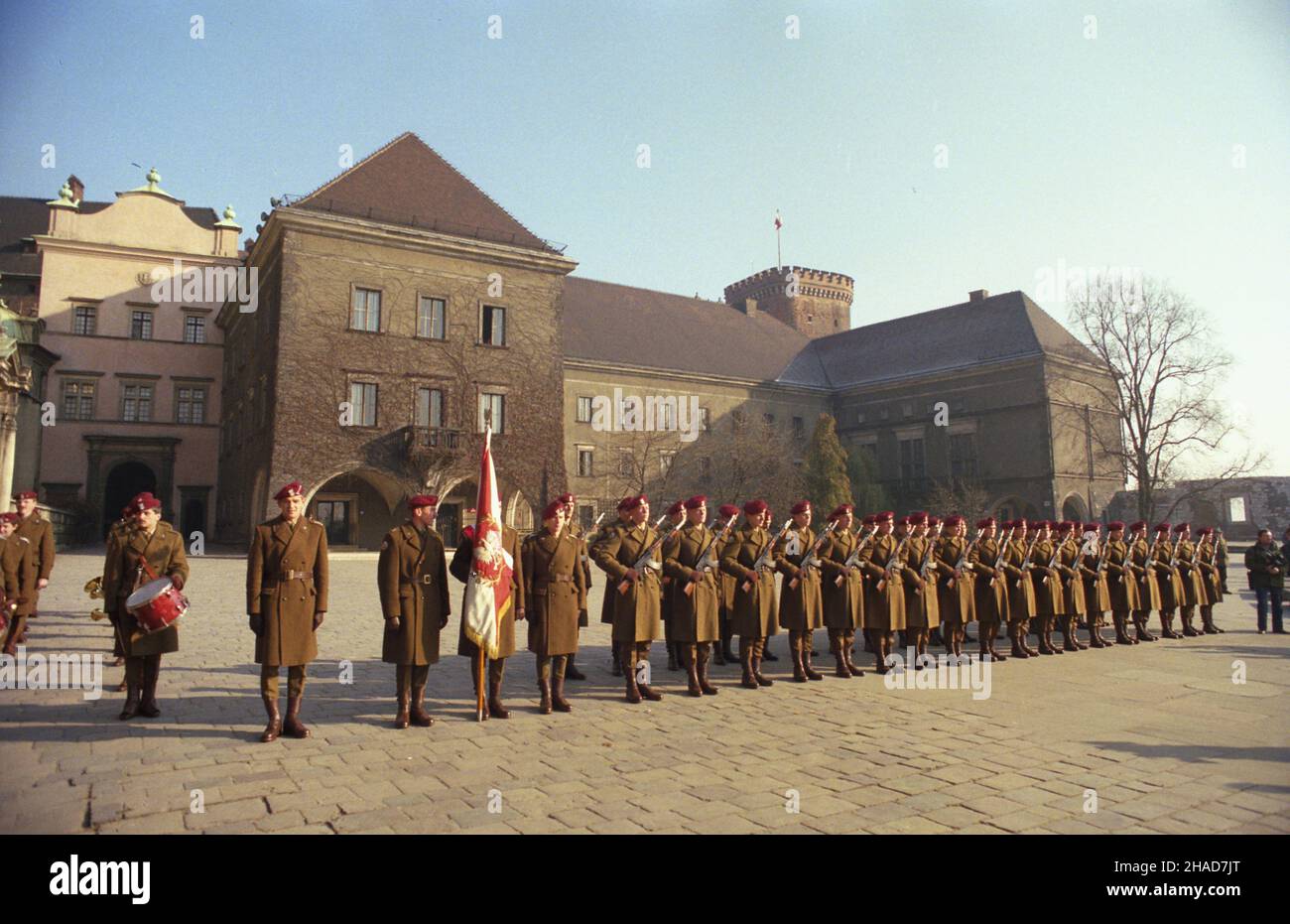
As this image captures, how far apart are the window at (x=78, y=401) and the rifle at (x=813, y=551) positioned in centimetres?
4139

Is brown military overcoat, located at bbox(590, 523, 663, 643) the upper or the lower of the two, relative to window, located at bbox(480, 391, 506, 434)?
lower

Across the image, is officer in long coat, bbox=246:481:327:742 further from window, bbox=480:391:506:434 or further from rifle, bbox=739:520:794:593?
window, bbox=480:391:506:434

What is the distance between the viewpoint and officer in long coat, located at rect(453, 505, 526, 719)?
24.2 feet

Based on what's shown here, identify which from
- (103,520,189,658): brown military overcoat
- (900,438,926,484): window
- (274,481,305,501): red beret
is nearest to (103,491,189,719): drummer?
(103,520,189,658): brown military overcoat

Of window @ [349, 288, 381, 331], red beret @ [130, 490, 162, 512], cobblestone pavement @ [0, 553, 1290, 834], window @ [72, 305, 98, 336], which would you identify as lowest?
cobblestone pavement @ [0, 553, 1290, 834]

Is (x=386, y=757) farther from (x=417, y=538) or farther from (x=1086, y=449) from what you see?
(x=1086, y=449)

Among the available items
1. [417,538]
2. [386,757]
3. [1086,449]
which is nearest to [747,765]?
[386,757]

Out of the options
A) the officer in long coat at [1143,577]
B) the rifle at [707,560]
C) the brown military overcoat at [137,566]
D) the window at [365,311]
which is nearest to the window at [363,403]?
the window at [365,311]

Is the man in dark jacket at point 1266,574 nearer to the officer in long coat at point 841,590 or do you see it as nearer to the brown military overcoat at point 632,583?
the officer in long coat at point 841,590

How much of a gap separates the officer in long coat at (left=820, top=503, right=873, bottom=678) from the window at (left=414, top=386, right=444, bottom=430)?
2444 cm

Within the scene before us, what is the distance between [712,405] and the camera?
46.9 metres

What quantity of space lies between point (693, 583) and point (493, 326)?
27.1 m

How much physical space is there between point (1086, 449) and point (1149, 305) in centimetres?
854
